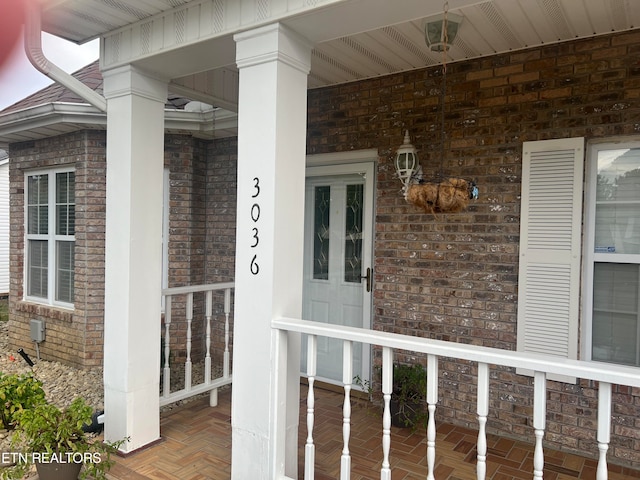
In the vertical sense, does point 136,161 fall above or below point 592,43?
below

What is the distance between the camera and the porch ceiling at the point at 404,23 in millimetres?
2148

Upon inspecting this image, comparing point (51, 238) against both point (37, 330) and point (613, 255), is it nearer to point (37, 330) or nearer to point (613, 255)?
point (37, 330)

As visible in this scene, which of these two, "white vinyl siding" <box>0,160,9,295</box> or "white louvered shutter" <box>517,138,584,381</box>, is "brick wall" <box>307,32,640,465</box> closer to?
"white louvered shutter" <box>517,138,584,381</box>

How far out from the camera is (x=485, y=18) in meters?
2.71

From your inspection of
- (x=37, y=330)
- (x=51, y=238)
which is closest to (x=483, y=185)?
(x=51, y=238)

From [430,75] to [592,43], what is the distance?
1106mm

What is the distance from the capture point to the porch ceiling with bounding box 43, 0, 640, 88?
2.15m

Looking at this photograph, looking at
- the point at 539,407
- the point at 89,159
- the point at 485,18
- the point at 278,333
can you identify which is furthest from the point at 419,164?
the point at 89,159

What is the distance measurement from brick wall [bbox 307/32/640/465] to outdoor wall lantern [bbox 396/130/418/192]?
0.55 ft

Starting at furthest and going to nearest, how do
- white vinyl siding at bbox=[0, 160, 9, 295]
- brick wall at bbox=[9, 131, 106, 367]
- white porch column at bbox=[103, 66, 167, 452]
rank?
white vinyl siding at bbox=[0, 160, 9, 295] < brick wall at bbox=[9, 131, 106, 367] < white porch column at bbox=[103, 66, 167, 452]

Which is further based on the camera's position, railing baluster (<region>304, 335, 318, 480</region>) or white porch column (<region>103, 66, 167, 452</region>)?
white porch column (<region>103, 66, 167, 452</region>)

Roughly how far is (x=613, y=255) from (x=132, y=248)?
3.22 meters

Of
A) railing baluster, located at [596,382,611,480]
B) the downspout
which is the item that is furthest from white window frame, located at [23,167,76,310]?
railing baluster, located at [596,382,611,480]

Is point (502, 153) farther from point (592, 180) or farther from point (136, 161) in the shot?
point (136, 161)
